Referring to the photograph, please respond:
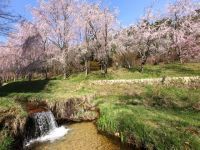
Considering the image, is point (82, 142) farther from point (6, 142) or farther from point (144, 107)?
point (144, 107)

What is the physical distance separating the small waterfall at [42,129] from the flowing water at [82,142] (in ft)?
2.29

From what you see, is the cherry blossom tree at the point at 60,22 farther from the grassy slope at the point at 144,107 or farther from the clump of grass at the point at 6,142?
the clump of grass at the point at 6,142

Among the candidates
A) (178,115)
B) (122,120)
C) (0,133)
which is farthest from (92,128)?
(0,133)

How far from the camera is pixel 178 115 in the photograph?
14719 millimetres

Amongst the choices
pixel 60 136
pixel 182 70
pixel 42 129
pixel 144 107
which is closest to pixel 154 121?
pixel 144 107

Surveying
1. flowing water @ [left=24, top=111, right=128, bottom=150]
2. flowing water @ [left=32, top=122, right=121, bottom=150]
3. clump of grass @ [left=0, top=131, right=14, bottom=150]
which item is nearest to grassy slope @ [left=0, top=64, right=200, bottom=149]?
flowing water @ [left=32, top=122, right=121, bottom=150]

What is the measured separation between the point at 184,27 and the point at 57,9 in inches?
674

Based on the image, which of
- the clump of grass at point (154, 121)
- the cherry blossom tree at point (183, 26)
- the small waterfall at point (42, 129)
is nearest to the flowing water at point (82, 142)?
the clump of grass at point (154, 121)

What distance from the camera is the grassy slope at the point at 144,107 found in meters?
11.6

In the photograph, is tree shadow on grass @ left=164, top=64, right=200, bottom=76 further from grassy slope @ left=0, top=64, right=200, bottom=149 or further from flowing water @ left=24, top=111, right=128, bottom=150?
flowing water @ left=24, top=111, right=128, bottom=150

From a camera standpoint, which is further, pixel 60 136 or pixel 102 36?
pixel 102 36

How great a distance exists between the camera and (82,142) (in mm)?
13789

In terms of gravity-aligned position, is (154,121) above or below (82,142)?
above

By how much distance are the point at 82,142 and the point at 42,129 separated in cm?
324
